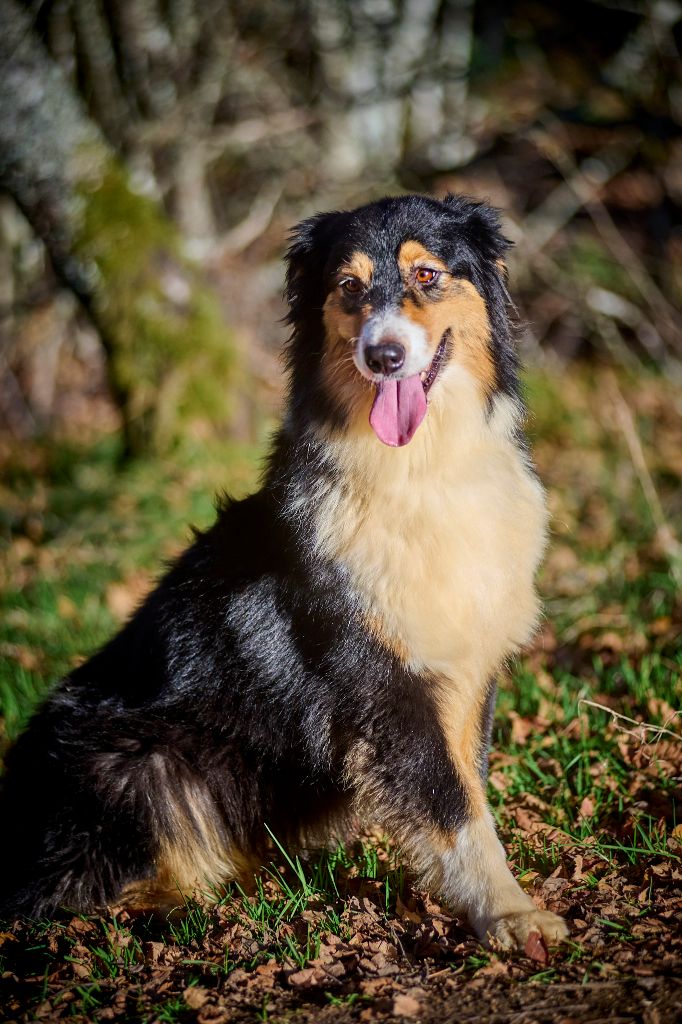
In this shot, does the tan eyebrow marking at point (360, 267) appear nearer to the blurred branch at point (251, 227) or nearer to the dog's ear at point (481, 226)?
the dog's ear at point (481, 226)

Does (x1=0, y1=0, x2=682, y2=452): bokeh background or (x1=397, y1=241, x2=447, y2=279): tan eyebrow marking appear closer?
(x1=397, y1=241, x2=447, y2=279): tan eyebrow marking

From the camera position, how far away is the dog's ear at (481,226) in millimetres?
2949

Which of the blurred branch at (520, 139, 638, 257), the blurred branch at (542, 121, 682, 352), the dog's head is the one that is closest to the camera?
the dog's head

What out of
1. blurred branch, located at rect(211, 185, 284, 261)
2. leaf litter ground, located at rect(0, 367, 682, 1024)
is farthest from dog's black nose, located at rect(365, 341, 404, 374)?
blurred branch, located at rect(211, 185, 284, 261)

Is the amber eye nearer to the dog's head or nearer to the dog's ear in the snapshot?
the dog's head

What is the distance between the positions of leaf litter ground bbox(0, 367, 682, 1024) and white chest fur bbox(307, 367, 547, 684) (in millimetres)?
739

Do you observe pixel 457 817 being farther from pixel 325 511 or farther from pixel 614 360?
pixel 614 360

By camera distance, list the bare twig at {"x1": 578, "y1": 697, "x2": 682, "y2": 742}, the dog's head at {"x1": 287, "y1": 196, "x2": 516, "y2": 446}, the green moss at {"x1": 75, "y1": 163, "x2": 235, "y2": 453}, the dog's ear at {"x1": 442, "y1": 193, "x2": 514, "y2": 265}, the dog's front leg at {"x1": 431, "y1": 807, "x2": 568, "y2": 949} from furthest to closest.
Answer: the green moss at {"x1": 75, "y1": 163, "x2": 235, "y2": 453}, the bare twig at {"x1": 578, "y1": 697, "x2": 682, "y2": 742}, the dog's ear at {"x1": 442, "y1": 193, "x2": 514, "y2": 265}, the dog's head at {"x1": 287, "y1": 196, "x2": 516, "y2": 446}, the dog's front leg at {"x1": 431, "y1": 807, "x2": 568, "y2": 949}

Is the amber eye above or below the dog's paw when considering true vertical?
above

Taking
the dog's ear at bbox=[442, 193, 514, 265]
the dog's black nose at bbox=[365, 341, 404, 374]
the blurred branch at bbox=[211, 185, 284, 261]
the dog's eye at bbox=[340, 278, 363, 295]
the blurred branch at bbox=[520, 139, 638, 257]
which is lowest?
the dog's black nose at bbox=[365, 341, 404, 374]

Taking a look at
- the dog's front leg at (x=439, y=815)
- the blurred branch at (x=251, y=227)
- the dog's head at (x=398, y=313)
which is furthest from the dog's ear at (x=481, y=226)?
the blurred branch at (x=251, y=227)

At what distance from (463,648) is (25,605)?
3759 mm

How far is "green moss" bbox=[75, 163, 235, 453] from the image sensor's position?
708 cm

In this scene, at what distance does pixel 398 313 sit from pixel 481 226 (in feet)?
1.90
